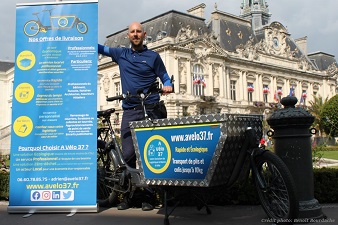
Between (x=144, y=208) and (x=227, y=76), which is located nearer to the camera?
(x=144, y=208)

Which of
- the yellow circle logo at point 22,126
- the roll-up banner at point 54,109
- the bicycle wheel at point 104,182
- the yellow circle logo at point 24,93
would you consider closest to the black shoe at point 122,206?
the bicycle wheel at point 104,182

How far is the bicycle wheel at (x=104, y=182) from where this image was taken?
550 cm

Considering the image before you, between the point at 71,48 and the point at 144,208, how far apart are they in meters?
2.38

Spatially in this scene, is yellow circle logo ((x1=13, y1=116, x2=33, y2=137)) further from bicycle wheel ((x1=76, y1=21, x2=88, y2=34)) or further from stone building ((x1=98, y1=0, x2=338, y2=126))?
stone building ((x1=98, y1=0, x2=338, y2=126))

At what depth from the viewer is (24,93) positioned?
526 cm

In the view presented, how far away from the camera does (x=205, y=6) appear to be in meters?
52.3

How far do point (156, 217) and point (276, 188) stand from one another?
1575 mm

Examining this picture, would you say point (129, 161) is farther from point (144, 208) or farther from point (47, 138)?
point (47, 138)

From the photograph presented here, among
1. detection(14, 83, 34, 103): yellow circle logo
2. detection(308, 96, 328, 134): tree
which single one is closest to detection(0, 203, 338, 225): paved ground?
detection(14, 83, 34, 103): yellow circle logo

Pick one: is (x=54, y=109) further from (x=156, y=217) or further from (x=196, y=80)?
(x=196, y=80)

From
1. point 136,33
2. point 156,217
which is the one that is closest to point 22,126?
point 136,33

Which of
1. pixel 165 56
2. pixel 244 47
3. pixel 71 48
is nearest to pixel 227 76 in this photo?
pixel 244 47

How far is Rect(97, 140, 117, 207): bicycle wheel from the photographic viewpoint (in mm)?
5504

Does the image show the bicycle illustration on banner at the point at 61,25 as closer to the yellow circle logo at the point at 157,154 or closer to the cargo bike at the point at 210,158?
the cargo bike at the point at 210,158
